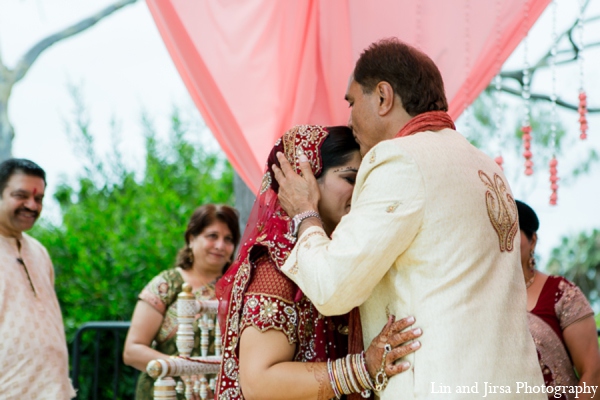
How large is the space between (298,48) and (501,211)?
141 cm

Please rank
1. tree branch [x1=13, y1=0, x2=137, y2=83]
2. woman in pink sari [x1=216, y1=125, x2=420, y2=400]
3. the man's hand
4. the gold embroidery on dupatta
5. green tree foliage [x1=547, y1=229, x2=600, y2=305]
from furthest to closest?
green tree foliage [x1=547, y1=229, x2=600, y2=305], tree branch [x1=13, y1=0, x2=137, y2=83], the gold embroidery on dupatta, the man's hand, woman in pink sari [x1=216, y1=125, x2=420, y2=400]

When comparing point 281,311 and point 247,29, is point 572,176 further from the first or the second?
point 281,311

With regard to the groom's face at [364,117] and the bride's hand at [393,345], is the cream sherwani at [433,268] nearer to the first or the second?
the bride's hand at [393,345]

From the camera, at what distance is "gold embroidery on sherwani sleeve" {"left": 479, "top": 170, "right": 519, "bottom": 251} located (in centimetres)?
205

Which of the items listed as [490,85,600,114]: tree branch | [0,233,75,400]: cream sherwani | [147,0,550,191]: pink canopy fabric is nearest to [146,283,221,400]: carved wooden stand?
[147,0,550,191]: pink canopy fabric

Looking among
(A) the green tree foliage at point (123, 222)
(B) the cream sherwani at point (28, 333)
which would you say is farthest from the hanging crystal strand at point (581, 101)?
(A) the green tree foliage at point (123, 222)

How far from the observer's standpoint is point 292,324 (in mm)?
2117

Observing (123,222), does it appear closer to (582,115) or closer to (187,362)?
(187,362)

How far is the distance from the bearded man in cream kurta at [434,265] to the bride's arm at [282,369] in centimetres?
6

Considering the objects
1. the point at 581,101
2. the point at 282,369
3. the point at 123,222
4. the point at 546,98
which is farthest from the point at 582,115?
the point at 123,222

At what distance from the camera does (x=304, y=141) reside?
7.65 feet

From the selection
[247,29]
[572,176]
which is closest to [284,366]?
[247,29]

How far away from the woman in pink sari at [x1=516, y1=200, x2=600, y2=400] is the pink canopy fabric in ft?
2.99

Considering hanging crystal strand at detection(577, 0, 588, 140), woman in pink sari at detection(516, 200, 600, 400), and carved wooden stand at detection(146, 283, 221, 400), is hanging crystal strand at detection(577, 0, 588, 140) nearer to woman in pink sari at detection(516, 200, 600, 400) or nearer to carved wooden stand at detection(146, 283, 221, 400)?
woman in pink sari at detection(516, 200, 600, 400)
